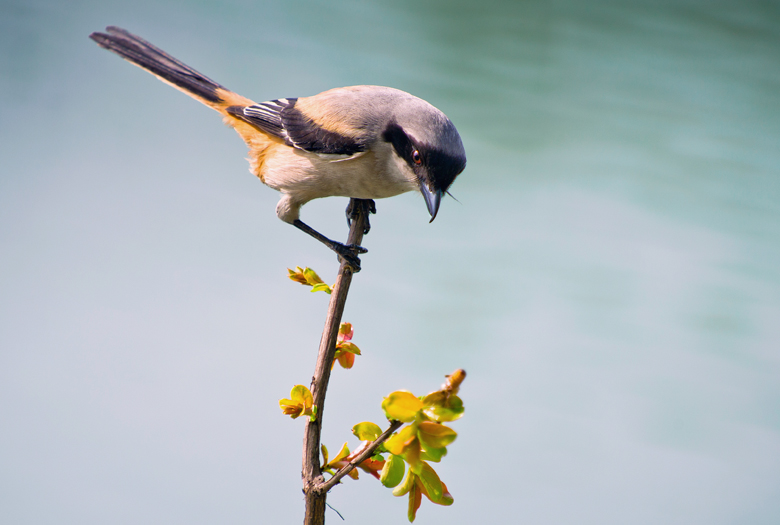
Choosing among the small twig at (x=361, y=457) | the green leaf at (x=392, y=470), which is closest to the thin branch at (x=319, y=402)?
the small twig at (x=361, y=457)

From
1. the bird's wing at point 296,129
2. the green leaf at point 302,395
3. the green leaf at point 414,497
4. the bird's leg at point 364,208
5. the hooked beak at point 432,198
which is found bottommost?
the green leaf at point 414,497

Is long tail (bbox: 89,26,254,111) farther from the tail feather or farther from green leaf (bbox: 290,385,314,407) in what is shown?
green leaf (bbox: 290,385,314,407)

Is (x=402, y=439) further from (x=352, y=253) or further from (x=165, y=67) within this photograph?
(x=165, y=67)

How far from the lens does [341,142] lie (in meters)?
0.90

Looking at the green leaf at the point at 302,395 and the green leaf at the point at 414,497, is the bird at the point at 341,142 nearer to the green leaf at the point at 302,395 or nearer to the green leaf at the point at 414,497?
the green leaf at the point at 302,395

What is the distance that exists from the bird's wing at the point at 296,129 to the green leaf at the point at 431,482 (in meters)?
0.54

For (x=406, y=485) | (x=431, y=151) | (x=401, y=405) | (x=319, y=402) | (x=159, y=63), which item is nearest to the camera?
(x=401, y=405)

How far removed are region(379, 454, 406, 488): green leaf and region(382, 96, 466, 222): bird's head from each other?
36 cm

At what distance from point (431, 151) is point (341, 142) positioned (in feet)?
0.58

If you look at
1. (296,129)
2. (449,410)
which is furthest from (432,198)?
(449,410)

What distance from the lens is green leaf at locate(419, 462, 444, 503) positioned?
51cm

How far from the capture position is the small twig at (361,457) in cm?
49

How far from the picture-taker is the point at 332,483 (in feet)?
1.92

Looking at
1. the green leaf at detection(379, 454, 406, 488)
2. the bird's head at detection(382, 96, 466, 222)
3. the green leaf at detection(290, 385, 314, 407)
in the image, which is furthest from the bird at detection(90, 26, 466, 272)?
the green leaf at detection(379, 454, 406, 488)
